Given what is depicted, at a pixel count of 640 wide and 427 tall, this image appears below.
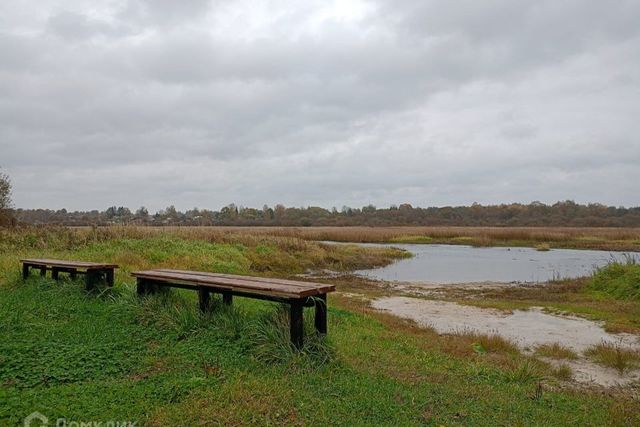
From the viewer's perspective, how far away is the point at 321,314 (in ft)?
16.7

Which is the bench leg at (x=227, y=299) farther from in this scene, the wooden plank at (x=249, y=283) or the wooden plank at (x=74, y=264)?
Result: the wooden plank at (x=74, y=264)

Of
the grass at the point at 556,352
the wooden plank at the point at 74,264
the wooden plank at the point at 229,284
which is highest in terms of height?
the wooden plank at the point at 74,264

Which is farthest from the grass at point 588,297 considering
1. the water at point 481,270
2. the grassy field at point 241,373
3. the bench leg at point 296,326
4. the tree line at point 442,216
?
the tree line at point 442,216

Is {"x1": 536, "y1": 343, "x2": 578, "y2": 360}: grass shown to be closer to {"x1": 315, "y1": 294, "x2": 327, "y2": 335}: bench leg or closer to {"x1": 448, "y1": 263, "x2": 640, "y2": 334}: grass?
{"x1": 448, "y1": 263, "x2": 640, "y2": 334}: grass

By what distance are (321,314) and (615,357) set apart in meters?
5.16

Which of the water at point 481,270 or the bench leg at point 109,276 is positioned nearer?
the bench leg at point 109,276

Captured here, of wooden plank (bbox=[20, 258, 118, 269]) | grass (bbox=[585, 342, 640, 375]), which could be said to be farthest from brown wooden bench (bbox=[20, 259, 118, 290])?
grass (bbox=[585, 342, 640, 375])

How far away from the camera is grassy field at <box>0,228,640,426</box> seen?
11.5ft

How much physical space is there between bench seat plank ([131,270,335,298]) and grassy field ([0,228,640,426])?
1.16ft

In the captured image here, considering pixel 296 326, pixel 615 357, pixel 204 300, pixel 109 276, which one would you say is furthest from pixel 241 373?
pixel 615 357

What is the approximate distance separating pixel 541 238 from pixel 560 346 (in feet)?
155

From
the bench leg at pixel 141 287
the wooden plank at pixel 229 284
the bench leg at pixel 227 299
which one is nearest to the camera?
the wooden plank at pixel 229 284

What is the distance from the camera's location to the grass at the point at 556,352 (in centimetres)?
756

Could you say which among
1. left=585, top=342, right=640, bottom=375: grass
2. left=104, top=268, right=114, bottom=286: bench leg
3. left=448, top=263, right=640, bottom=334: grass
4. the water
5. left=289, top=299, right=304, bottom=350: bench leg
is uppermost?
left=104, top=268, right=114, bottom=286: bench leg
